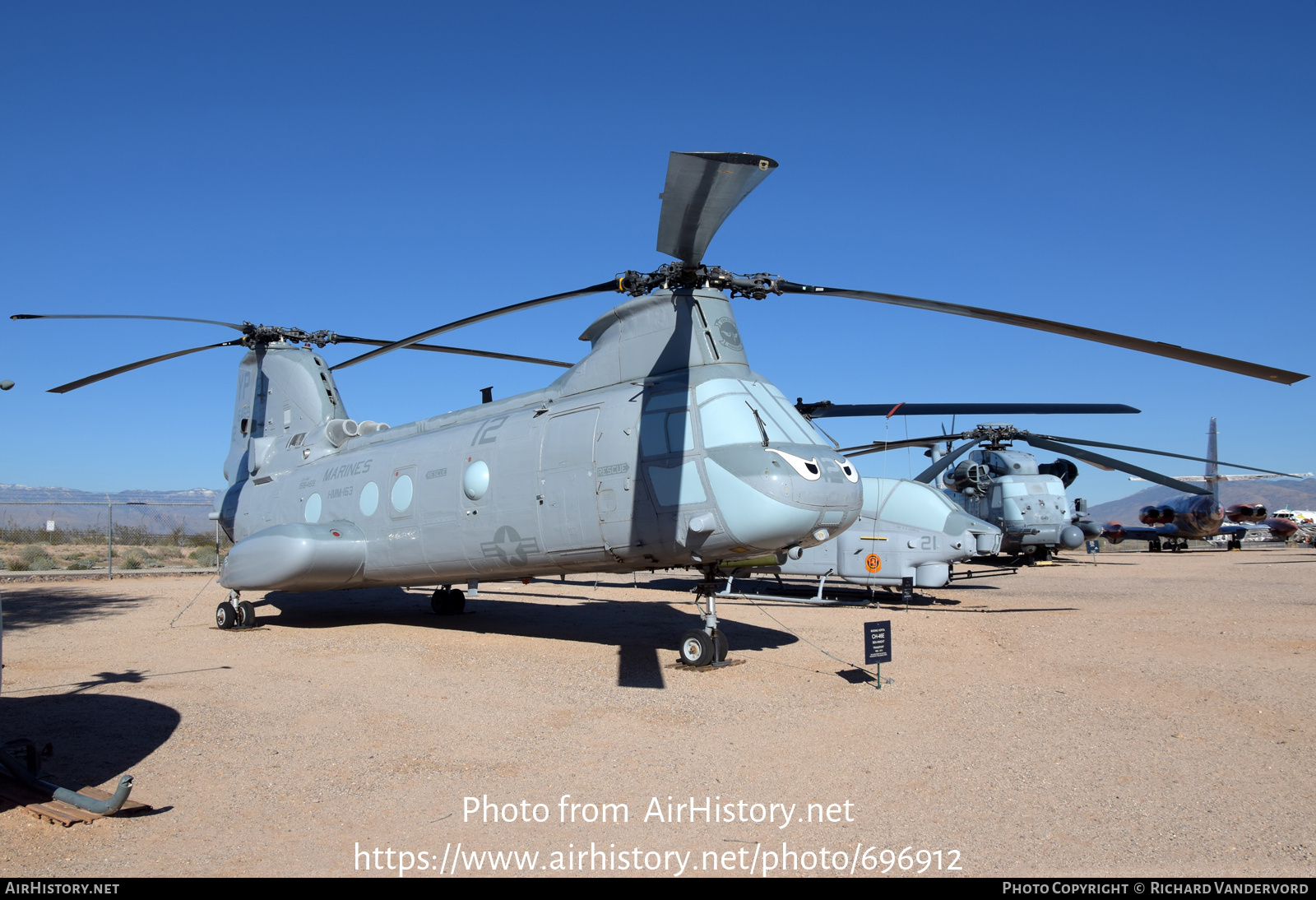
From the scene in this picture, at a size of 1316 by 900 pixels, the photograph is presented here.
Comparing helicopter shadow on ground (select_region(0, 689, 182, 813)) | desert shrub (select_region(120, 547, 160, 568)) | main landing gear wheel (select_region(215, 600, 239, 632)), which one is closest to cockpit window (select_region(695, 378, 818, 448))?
helicopter shadow on ground (select_region(0, 689, 182, 813))

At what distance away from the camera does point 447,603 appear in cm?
1377

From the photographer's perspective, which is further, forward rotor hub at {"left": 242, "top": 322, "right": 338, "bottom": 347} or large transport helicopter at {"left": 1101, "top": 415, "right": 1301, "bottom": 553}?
large transport helicopter at {"left": 1101, "top": 415, "right": 1301, "bottom": 553}

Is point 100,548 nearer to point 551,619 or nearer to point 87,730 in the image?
point 551,619

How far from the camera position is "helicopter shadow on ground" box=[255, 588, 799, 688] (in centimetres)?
999

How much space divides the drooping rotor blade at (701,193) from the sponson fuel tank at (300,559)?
6956mm

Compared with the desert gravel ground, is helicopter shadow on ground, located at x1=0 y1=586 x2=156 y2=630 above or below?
below

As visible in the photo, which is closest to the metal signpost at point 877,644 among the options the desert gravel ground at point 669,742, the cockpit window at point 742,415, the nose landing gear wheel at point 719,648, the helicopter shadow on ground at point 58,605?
the desert gravel ground at point 669,742

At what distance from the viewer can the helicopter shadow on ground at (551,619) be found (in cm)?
999

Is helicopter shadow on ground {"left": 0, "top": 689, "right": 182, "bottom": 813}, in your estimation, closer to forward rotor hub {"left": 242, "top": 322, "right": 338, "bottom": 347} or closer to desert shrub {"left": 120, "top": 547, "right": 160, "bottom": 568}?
forward rotor hub {"left": 242, "top": 322, "right": 338, "bottom": 347}

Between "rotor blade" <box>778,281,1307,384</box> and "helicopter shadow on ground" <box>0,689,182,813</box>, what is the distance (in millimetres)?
6431

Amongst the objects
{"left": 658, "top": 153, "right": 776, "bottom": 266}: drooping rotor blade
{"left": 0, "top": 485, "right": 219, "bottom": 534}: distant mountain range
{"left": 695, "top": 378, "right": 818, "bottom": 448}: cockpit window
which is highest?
{"left": 658, "top": 153, "right": 776, "bottom": 266}: drooping rotor blade

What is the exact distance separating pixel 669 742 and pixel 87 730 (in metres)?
4.42

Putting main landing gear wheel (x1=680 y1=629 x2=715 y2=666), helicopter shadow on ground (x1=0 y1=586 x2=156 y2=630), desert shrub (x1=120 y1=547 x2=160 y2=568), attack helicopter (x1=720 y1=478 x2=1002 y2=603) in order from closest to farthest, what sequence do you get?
main landing gear wheel (x1=680 y1=629 x2=715 y2=666) < helicopter shadow on ground (x1=0 y1=586 x2=156 y2=630) < attack helicopter (x1=720 y1=478 x2=1002 y2=603) < desert shrub (x1=120 y1=547 x2=160 y2=568)

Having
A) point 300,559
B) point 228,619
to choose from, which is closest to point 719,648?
point 300,559
